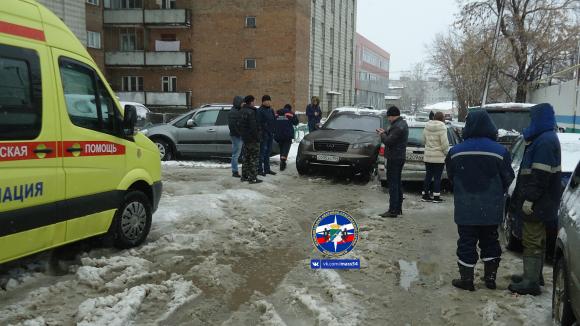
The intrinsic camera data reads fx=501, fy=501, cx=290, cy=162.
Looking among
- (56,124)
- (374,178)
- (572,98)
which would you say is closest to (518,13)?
(572,98)

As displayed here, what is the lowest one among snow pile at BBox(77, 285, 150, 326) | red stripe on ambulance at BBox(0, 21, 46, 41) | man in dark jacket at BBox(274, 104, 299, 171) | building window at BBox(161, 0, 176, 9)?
snow pile at BBox(77, 285, 150, 326)

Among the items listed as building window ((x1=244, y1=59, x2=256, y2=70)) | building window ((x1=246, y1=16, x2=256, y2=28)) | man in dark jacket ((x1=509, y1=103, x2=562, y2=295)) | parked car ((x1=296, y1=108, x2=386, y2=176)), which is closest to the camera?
man in dark jacket ((x1=509, y1=103, x2=562, y2=295))

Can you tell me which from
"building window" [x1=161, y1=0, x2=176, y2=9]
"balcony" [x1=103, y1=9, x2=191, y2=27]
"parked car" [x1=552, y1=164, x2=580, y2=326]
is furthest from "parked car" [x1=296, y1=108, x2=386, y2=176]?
"building window" [x1=161, y1=0, x2=176, y2=9]

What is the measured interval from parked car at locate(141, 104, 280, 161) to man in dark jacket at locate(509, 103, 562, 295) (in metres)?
9.50

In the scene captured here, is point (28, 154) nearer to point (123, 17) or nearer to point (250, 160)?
point (250, 160)

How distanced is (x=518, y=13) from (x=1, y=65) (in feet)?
104

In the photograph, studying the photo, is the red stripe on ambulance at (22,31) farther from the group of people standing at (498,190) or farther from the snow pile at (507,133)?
the snow pile at (507,133)

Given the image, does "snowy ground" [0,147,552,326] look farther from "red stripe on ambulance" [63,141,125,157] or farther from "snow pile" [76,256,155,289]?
"red stripe on ambulance" [63,141,125,157]

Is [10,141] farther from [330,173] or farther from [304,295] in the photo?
[330,173]

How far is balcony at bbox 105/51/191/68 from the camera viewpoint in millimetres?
Answer: 35906

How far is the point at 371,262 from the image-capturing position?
570cm

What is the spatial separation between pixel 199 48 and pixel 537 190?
113 ft

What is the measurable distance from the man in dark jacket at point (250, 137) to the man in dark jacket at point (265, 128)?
2.66 feet

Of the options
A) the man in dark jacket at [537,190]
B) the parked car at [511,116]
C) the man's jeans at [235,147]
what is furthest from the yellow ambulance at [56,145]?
the parked car at [511,116]
